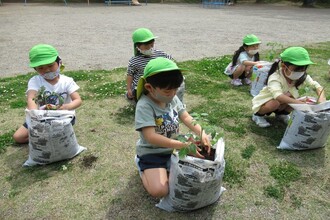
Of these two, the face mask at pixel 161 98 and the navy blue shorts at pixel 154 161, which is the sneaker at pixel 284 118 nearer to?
the navy blue shorts at pixel 154 161

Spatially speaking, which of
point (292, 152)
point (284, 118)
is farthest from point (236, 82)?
point (292, 152)

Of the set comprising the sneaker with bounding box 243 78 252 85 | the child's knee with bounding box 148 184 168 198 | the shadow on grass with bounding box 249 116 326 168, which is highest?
the sneaker with bounding box 243 78 252 85

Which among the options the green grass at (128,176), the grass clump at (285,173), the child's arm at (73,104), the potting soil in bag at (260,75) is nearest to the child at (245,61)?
the potting soil in bag at (260,75)

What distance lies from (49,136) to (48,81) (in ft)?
2.67

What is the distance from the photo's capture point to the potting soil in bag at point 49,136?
10.3 feet

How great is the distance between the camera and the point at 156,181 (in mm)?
2730

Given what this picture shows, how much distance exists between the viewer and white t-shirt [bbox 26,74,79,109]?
11.8 ft

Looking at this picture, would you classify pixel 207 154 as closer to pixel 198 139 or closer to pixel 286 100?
pixel 198 139

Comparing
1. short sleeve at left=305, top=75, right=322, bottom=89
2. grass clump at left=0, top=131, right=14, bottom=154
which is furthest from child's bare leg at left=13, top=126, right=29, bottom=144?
short sleeve at left=305, top=75, right=322, bottom=89

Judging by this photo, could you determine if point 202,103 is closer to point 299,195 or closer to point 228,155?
point 228,155

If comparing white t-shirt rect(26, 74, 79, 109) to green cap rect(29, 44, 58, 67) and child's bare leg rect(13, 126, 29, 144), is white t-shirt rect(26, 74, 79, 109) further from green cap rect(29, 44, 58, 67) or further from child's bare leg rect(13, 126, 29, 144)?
child's bare leg rect(13, 126, 29, 144)

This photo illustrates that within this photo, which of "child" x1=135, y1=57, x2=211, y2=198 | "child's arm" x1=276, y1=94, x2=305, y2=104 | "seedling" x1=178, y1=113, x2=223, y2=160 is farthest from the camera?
"child's arm" x1=276, y1=94, x2=305, y2=104

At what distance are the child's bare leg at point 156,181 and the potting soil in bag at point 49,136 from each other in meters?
1.06

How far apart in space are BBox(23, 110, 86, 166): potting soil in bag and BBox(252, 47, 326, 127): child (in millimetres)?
2485
